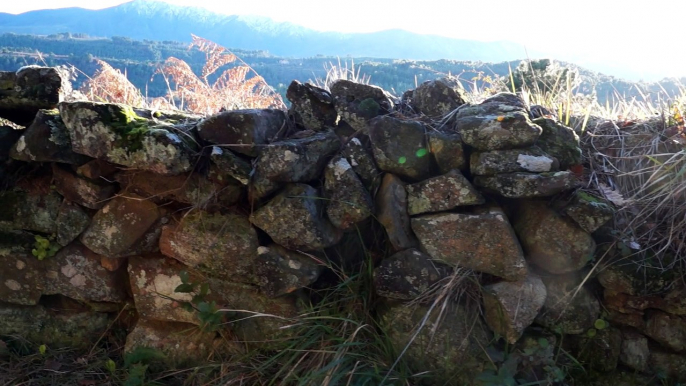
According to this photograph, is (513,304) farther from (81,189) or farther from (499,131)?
(81,189)

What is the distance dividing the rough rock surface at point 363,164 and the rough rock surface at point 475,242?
288 mm

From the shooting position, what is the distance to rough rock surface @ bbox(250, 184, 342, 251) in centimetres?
239

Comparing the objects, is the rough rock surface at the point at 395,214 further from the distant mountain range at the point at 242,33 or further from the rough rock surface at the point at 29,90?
the distant mountain range at the point at 242,33

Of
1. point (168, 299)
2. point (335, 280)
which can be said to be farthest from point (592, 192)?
point (168, 299)

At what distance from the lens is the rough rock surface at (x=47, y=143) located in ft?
8.32

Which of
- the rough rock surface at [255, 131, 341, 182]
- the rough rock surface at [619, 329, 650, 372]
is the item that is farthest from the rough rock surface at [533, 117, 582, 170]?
the rough rock surface at [255, 131, 341, 182]

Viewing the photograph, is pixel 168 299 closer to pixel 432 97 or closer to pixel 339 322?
pixel 339 322

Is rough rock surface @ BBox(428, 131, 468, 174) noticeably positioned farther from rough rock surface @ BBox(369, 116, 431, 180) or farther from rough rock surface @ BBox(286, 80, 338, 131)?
rough rock surface @ BBox(286, 80, 338, 131)

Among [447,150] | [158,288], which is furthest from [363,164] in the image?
[158,288]

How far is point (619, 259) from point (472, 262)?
64cm

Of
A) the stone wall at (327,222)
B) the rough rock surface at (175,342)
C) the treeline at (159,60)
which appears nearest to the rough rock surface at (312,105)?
the stone wall at (327,222)

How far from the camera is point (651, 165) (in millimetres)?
2561

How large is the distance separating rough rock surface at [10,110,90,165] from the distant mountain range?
82.0 feet

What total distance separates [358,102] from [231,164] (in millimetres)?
747
